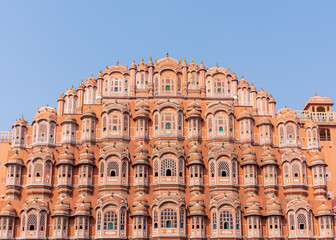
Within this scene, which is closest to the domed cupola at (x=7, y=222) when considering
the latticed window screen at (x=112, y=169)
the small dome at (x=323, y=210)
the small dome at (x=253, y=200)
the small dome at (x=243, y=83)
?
the latticed window screen at (x=112, y=169)

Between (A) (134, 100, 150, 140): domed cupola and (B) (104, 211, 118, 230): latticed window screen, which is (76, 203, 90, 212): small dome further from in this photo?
(A) (134, 100, 150, 140): domed cupola

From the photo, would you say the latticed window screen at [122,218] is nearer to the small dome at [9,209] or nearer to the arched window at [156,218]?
the arched window at [156,218]

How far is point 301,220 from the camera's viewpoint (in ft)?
176

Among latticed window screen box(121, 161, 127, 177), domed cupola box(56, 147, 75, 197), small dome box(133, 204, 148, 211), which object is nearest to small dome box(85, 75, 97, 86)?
domed cupola box(56, 147, 75, 197)

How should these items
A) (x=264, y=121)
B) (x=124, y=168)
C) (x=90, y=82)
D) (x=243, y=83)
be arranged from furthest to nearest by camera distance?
(x=243, y=83) < (x=90, y=82) < (x=264, y=121) < (x=124, y=168)

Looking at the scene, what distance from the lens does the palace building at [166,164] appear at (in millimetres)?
53219

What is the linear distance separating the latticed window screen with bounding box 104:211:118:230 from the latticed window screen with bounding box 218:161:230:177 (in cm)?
1183

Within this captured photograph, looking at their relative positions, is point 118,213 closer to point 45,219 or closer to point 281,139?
point 45,219

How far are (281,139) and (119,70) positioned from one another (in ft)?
65.9

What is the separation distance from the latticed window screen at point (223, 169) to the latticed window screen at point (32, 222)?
19511mm

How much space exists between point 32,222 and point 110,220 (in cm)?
788

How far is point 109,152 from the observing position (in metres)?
55.6

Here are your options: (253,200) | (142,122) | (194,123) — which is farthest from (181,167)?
(253,200)

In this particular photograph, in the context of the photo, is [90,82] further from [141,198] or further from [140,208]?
[140,208]
